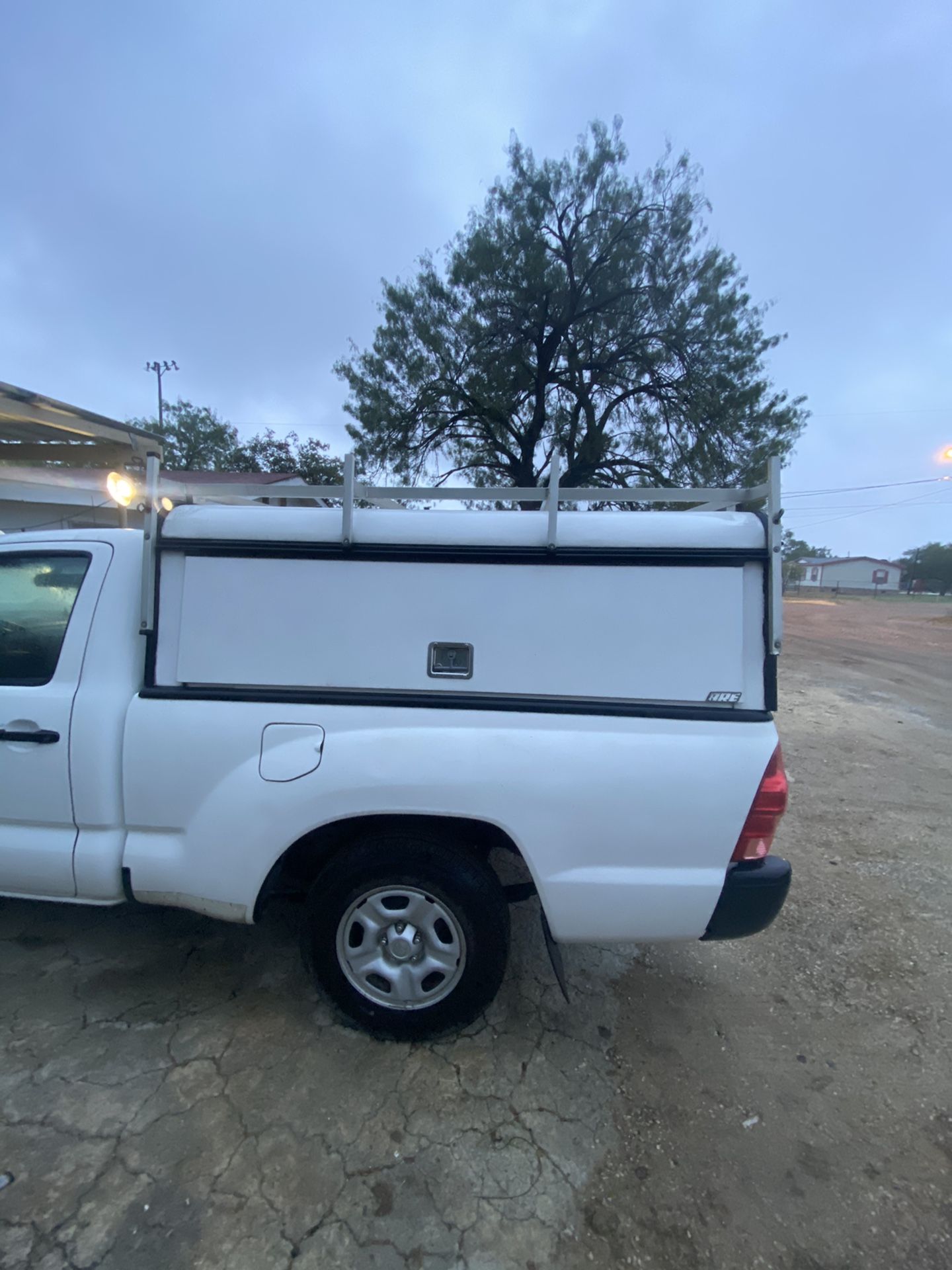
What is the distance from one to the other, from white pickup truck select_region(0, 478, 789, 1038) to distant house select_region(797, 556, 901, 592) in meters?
92.5

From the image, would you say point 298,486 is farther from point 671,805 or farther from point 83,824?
point 671,805

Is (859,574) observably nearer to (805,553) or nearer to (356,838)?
(805,553)

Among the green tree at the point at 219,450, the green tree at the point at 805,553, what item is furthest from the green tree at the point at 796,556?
the green tree at the point at 219,450

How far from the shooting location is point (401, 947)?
2275 millimetres

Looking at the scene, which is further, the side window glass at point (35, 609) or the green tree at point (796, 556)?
the green tree at point (796, 556)

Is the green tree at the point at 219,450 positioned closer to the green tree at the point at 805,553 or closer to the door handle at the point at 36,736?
the door handle at the point at 36,736

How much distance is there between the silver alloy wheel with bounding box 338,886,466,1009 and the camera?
7.38 ft

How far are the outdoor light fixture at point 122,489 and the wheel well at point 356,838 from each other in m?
1.45

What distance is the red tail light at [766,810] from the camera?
2031mm

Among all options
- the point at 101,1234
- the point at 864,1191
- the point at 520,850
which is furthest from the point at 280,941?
the point at 864,1191

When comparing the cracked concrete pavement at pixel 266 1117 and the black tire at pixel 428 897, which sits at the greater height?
the black tire at pixel 428 897

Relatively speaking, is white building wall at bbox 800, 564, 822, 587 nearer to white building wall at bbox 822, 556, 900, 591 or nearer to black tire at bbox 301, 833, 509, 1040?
white building wall at bbox 822, 556, 900, 591

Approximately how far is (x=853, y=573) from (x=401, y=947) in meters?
106

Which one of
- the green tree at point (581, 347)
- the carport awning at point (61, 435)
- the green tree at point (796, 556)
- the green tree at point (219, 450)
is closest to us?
the carport awning at point (61, 435)
